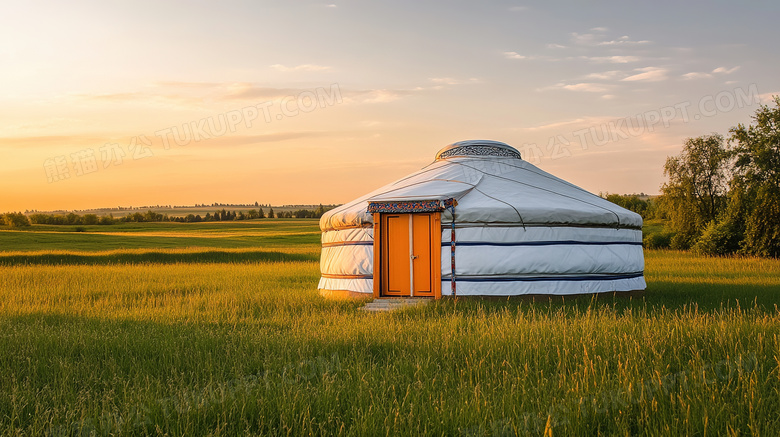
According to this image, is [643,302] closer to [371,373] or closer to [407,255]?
[407,255]

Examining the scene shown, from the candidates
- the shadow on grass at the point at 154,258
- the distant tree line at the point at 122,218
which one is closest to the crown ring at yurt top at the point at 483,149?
the shadow on grass at the point at 154,258

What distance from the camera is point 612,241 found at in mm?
8742

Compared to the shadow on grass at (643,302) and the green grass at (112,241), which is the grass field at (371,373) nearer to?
the shadow on grass at (643,302)

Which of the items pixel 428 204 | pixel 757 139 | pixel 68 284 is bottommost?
pixel 68 284

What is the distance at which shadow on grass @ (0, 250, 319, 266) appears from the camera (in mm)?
16844

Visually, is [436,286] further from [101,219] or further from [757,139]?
[101,219]

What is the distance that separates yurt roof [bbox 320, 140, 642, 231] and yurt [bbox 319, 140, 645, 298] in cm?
2

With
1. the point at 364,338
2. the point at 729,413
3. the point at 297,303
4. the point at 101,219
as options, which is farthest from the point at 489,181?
the point at 101,219

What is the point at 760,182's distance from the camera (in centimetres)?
1836

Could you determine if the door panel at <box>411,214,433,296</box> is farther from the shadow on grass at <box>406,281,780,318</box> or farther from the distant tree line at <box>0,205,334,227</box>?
the distant tree line at <box>0,205,334,227</box>

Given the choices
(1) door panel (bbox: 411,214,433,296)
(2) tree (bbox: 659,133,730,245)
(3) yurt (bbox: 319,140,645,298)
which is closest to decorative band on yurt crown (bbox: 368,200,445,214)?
(3) yurt (bbox: 319,140,645,298)

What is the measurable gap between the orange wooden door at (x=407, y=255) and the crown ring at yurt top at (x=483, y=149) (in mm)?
2723

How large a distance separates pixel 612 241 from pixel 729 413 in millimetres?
6182

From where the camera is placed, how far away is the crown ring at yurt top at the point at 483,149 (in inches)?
419
